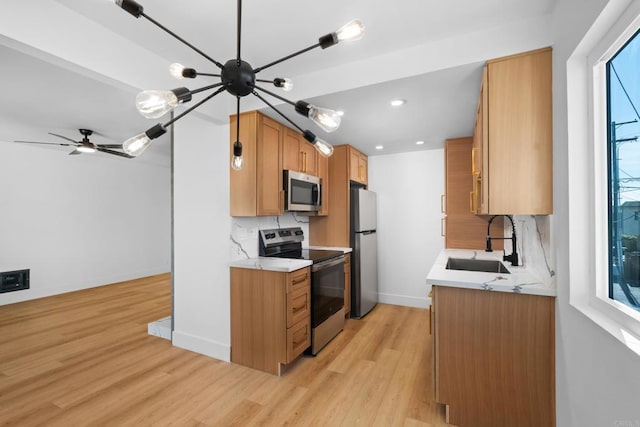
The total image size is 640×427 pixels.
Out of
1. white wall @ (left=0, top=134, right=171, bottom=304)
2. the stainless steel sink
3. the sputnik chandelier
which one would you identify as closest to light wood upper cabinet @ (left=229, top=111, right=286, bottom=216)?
the sputnik chandelier

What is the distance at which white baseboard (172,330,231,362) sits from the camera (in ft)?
8.80

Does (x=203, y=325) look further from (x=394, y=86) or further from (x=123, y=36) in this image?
(x=394, y=86)

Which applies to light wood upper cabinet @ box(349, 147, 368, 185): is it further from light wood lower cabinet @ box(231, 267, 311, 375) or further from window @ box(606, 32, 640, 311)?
window @ box(606, 32, 640, 311)

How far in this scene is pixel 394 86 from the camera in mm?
2143

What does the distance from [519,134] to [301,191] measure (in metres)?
2.03

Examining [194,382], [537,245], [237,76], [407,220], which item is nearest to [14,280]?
[194,382]

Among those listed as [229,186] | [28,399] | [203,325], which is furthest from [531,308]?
[28,399]

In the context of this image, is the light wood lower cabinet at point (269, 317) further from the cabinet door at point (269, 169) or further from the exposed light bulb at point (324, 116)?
the exposed light bulb at point (324, 116)

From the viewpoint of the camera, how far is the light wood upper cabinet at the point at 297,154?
118 inches

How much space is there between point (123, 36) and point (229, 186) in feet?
4.23

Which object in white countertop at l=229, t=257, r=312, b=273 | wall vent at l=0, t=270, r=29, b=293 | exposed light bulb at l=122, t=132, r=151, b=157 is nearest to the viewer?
exposed light bulb at l=122, t=132, r=151, b=157

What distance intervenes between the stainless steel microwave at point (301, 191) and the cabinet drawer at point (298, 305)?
2.82ft

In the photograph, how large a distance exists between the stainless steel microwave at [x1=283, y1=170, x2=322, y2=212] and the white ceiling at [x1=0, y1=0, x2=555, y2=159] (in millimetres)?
581

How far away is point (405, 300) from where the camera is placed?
4211 millimetres
